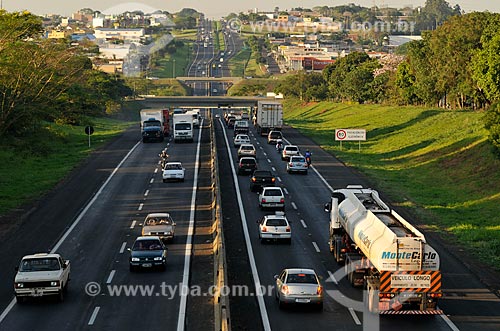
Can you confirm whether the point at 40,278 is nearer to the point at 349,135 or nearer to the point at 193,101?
the point at 349,135

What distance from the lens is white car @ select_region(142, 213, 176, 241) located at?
147 ft

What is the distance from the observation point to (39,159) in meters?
83.2

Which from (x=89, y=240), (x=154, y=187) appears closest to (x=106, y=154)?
(x=154, y=187)

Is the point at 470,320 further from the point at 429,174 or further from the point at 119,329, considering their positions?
the point at 429,174

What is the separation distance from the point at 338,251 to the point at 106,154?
51475 mm

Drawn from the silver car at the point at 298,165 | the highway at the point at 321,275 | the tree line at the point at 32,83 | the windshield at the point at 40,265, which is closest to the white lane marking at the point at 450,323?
the highway at the point at 321,275

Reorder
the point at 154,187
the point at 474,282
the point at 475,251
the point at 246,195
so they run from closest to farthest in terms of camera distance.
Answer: the point at 474,282, the point at 475,251, the point at 246,195, the point at 154,187

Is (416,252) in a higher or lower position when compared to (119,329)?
higher

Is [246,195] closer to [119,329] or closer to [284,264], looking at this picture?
[284,264]

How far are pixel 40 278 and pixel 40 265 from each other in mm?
1058

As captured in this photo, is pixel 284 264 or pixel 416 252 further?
pixel 284 264

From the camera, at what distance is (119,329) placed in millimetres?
29266

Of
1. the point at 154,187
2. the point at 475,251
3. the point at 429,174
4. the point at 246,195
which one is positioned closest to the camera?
the point at 475,251

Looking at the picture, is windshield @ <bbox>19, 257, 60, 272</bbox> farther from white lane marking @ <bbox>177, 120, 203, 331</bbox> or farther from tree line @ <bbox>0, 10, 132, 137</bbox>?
tree line @ <bbox>0, 10, 132, 137</bbox>
